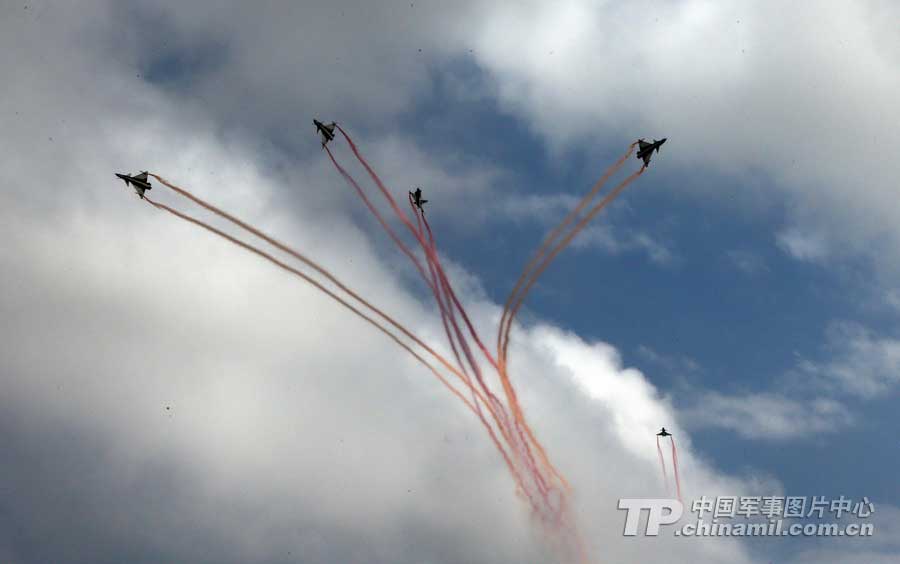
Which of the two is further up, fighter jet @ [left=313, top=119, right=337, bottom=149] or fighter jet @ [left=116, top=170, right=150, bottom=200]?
fighter jet @ [left=313, top=119, right=337, bottom=149]

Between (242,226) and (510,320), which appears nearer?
(242,226)

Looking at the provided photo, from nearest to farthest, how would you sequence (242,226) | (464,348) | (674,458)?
(242,226) → (464,348) → (674,458)

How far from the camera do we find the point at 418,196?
99.5 m

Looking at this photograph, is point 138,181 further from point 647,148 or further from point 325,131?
point 647,148

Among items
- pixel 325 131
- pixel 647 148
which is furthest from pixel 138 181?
pixel 647 148

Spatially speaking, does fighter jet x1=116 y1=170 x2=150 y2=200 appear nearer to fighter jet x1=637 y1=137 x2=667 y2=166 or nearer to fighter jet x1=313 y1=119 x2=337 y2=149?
fighter jet x1=313 y1=119 x2=337 y2=149

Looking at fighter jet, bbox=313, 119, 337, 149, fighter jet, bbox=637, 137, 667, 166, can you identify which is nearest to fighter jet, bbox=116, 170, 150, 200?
fighter jet, bbox=313, 119, 337, 149

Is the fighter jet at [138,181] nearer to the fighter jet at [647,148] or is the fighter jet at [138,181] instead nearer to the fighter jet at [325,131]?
the fighter jet at [325,131]

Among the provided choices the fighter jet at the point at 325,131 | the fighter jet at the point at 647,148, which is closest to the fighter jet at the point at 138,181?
the fighter jet at the point at 325,131

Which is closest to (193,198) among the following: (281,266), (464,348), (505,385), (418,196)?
(281,266)

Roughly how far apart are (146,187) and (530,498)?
2348 inches

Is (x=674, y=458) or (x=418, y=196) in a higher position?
(x=418, y=196)

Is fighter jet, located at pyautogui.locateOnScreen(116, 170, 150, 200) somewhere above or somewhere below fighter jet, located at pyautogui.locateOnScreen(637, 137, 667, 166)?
below

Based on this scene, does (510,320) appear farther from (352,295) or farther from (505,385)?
(352,295)
